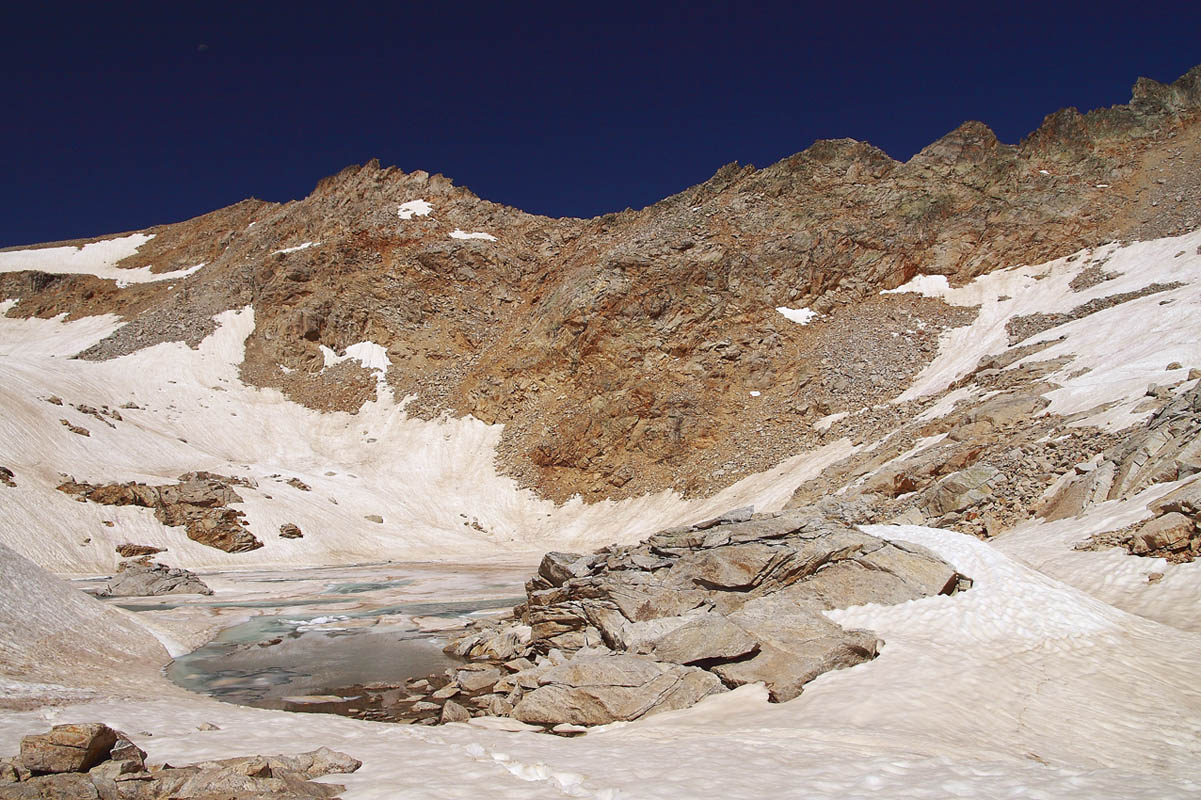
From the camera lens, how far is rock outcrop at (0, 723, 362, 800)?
525 cm

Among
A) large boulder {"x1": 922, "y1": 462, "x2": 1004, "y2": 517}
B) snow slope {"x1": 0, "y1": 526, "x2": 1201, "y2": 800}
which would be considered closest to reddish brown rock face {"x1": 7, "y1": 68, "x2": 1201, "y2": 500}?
large boulder {"x1": 922, "y1": 462, "x2": 1004, "y2": 517}

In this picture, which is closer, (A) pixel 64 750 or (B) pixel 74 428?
(A) pixel 64 750

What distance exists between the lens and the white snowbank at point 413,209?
75.2m

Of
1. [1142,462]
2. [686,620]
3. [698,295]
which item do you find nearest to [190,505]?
[686,620]

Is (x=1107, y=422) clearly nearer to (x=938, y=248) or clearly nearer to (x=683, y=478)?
(x=683, y=478)

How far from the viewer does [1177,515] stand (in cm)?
1352

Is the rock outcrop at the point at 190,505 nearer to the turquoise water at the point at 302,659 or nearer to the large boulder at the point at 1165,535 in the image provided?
the turquoise water at the point at 302,659

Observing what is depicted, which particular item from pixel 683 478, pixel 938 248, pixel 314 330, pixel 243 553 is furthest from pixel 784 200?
pixel 243 553

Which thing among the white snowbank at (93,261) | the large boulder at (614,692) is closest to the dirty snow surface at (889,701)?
the large boulder at (614,692)

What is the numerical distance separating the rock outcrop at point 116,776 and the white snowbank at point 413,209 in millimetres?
73735

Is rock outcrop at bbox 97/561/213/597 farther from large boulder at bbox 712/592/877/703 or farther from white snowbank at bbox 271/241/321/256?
white snowbank at bbox 271/241/321/256

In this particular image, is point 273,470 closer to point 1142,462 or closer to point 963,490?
point 963,490

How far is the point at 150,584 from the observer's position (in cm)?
2566

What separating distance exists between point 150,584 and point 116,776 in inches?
947
